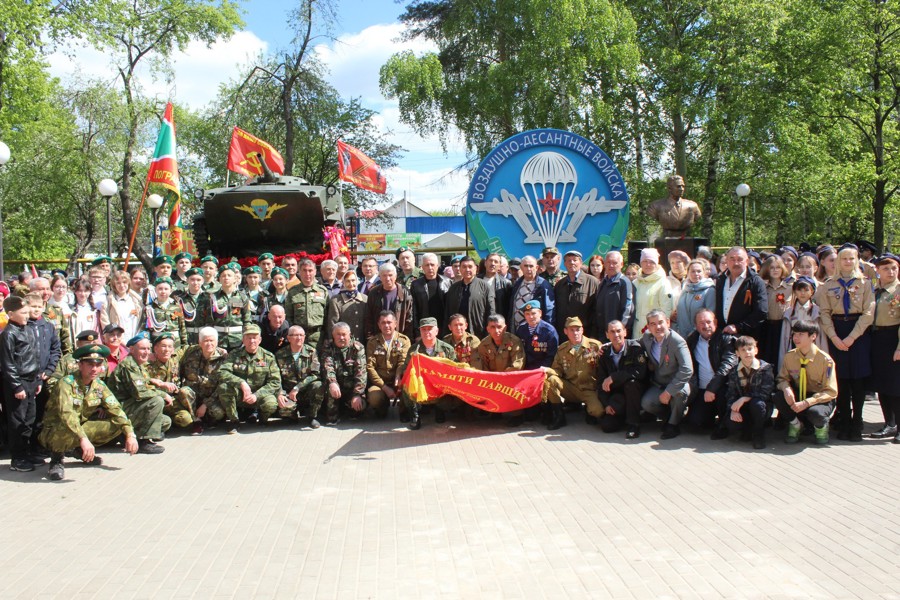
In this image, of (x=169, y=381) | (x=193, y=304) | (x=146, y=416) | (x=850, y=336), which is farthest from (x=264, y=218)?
(x=850, y=336)

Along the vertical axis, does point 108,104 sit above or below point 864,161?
above

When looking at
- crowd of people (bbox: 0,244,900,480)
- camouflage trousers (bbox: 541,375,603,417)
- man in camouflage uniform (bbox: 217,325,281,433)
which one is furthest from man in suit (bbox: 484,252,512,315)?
man in camouflage uniform (bbox: 217,325,281,433)

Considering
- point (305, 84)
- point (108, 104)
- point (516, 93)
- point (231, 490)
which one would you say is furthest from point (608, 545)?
point (108, 104)

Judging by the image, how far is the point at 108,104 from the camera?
29.2 m

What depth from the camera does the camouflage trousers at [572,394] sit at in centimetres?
739

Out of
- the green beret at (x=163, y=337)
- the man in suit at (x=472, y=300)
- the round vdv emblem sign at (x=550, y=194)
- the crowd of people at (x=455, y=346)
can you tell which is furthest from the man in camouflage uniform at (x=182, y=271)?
the round vdv emblem sign at (x=550, y=194)

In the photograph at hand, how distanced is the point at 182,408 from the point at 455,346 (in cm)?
287

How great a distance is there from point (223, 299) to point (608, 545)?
5.50m

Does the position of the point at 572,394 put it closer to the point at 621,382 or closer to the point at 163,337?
the point at 621,382

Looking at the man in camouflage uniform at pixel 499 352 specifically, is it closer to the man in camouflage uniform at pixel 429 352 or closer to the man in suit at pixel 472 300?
the man in camouflage uniform at pixel 429 352

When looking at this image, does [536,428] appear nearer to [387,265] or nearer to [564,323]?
[564,323]

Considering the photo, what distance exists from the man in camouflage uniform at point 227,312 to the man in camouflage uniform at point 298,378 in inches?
23.0

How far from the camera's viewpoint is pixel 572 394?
7.62m

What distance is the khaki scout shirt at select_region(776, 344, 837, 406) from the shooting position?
6527mm
